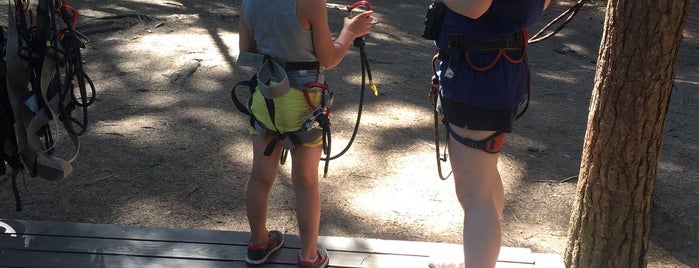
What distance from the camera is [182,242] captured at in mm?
3234

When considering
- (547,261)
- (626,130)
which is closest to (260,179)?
(547,261)

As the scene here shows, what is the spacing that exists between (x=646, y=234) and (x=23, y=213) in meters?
3.01

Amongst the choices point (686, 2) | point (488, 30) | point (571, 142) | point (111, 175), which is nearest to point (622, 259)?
point (686, 2)

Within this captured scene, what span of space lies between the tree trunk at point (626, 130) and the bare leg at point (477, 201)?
0.56 m

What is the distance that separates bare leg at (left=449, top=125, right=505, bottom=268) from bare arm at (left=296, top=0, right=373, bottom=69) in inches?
19.5

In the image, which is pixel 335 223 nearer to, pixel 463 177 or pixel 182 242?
pixel 182 242

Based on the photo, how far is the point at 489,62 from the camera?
8.26 ft

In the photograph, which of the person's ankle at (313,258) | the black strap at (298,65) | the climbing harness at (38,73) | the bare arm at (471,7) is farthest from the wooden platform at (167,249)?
the bare arm at (471,7)

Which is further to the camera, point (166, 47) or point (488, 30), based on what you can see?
point (166, 47)

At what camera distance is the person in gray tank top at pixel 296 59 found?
264 cm

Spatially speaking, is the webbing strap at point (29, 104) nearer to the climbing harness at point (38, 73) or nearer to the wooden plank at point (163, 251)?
the climbing harness at point (38, 73)

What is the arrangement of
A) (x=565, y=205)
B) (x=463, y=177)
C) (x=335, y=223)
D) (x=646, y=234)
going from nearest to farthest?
(x=463, y=177) → (x=646, y=234) → (x=335, y=223) → (x=565, y=205)

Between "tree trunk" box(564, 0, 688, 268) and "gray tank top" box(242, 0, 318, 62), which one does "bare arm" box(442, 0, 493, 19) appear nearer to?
"gray tank top" box(242, 0, 318, 62)

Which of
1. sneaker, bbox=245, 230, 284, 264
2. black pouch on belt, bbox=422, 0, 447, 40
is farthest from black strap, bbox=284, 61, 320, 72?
sneaker, bbox=245, 230, 284, 264
